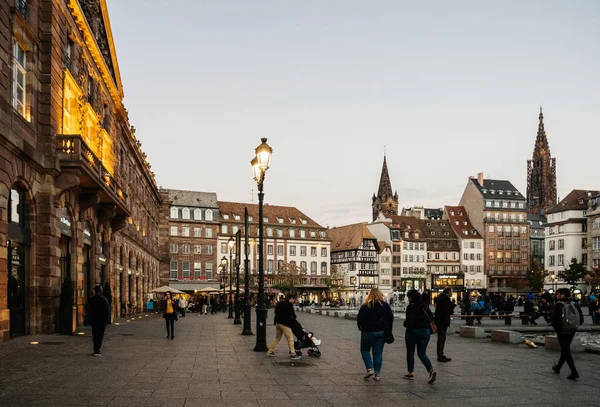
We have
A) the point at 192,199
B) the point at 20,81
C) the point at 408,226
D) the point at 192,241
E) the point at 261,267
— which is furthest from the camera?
the point at 408,226

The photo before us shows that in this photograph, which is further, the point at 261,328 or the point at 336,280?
the point at 336,280

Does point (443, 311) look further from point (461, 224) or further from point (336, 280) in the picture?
point (461, 224)

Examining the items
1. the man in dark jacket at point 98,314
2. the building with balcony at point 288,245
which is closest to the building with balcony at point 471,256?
the building with balcony at point 288,245

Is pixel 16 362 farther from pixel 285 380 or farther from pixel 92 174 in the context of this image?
pixel 92 174

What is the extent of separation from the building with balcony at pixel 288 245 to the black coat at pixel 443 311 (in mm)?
94267

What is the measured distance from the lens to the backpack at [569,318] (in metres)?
14.3

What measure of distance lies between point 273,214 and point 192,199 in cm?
1623

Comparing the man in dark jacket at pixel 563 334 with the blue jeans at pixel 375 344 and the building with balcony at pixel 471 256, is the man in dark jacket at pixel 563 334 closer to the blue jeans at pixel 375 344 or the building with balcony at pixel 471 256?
the blue jeans at pixel 375 344

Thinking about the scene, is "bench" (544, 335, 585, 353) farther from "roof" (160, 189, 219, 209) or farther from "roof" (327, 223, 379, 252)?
"roof" (327, 223, 379, 252)

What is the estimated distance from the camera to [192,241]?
107562 mm

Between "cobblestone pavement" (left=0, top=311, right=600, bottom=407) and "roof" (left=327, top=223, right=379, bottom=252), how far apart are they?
102397 mm

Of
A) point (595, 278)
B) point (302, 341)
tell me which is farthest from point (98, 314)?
point (595, 278)

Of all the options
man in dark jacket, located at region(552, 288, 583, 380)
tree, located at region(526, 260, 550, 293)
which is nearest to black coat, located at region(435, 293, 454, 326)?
man in dark jacket, located at region(552, 288, 583, 380)

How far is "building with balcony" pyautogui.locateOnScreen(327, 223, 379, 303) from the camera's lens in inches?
4823
